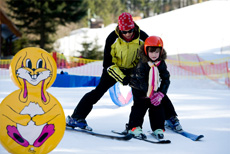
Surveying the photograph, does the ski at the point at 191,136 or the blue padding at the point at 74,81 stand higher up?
the ski at the point at 191,136

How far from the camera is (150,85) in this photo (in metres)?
3.43

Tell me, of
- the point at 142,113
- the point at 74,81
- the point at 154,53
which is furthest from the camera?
the point at 74,81

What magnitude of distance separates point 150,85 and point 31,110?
141cm

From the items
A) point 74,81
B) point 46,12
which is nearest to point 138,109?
point 74,81

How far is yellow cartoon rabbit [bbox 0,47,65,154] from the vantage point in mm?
2365

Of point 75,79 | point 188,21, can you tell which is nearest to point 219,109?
point 75,79

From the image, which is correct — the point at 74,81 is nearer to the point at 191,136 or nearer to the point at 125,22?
the point at 125,22

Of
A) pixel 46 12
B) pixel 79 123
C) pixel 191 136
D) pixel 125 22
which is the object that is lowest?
pixel 191 136

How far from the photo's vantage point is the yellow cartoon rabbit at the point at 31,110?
2365mm

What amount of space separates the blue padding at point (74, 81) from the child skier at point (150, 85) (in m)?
6.14

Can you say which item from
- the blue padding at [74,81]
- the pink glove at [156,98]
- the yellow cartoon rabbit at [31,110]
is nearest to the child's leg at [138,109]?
the pink glove at [156,98]

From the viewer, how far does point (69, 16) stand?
927 inches

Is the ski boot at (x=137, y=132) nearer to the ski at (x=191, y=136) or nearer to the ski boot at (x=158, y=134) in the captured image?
the ski boot at (x=158, y=134)

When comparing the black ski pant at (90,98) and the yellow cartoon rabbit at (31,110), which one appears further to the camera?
the black ski pant at (90,98)
